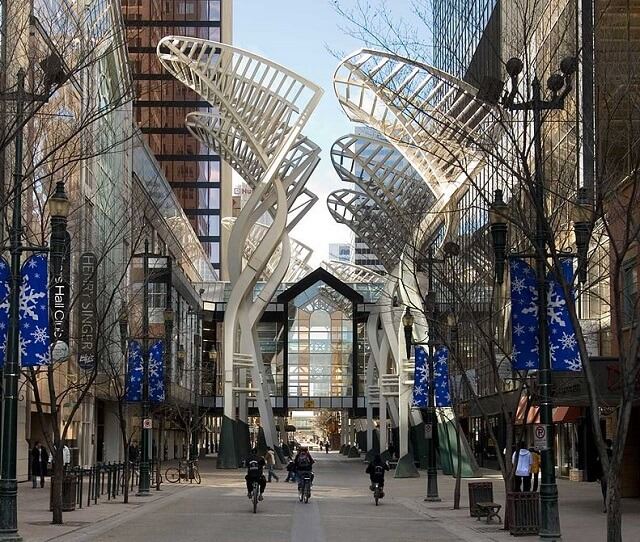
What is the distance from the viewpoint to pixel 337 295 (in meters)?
98.6

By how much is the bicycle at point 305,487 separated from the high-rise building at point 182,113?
8819 centimetres

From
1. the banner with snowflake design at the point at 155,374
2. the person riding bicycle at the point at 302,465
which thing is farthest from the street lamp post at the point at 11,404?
the banner with snowflake design at the point at 155,374

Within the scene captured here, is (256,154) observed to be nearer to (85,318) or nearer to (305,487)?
(85,318)

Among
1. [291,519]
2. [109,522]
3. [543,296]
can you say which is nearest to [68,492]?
[109,522]

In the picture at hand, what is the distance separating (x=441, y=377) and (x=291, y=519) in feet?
37.8

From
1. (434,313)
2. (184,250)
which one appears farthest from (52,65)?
(184,250)

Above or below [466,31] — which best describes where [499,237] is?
below

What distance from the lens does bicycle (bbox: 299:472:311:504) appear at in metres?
33.2

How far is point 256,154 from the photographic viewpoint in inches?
2334

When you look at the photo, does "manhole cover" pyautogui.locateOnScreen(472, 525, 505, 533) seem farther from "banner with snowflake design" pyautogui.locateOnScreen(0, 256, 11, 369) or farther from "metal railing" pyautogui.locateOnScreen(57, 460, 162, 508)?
"banner with snowflake design" pyautogui.locateOnScreen(0, 256, 11, 369)

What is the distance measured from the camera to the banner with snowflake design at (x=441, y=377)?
3681 centimetres

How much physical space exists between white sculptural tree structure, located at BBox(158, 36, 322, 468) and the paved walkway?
63.0 ft

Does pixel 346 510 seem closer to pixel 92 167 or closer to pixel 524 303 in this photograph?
pixel 524 303

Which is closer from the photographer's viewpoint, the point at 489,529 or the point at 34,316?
the point at 34,316
